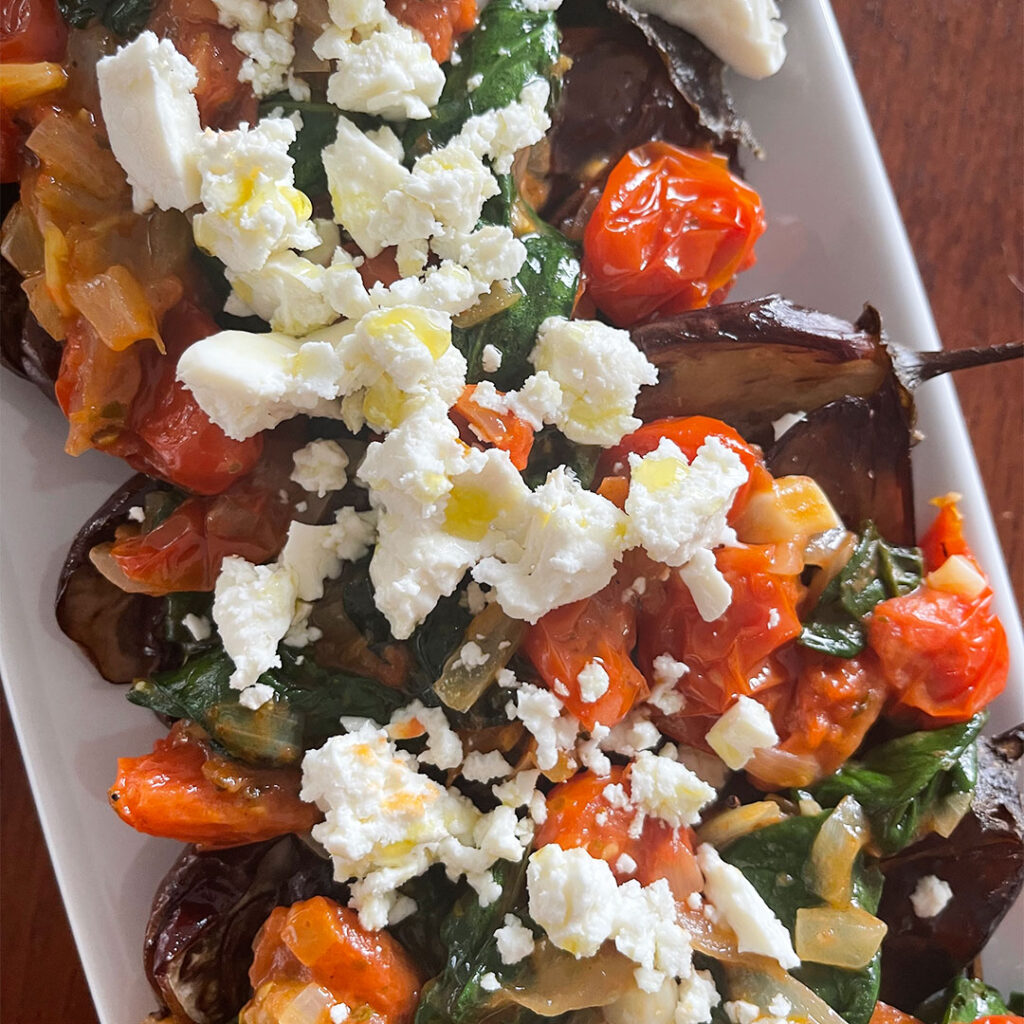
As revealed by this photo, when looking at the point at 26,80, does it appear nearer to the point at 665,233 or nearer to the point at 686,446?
the point at 665,233

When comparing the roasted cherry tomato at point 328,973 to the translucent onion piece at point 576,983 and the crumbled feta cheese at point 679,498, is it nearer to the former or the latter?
the translucent onion piece at point 576,983

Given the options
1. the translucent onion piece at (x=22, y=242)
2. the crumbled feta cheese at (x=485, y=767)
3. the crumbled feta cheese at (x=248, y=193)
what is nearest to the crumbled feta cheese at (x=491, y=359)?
the crumbled feta cheese at (x=248, y=193)

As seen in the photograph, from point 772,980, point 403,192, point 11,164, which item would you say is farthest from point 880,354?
point 11,164

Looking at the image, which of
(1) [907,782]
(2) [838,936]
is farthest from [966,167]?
(2) [838,936]

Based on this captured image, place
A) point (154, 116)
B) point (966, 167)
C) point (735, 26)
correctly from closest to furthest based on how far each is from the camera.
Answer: point (154, 116)
point (735, 26)
point (966, 167)

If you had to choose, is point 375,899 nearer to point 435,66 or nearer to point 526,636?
point 526,636

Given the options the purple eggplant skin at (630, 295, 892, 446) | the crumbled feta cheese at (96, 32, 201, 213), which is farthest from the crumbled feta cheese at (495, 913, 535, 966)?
the crumbled feta cheese at (96, 32, 201, 213)
